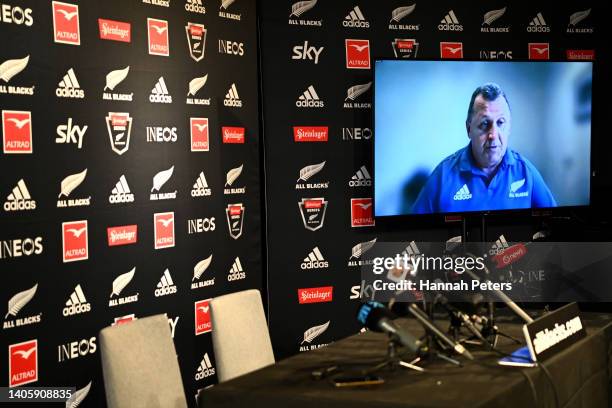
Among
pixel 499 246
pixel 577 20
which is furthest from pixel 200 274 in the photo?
pixel 577 20

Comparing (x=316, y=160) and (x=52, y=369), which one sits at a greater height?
(x=316, y=160)

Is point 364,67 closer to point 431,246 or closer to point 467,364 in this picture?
point 431,246

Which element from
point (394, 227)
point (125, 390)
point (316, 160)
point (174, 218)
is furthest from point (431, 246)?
point (125, 390)

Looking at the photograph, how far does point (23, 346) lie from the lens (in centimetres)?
377

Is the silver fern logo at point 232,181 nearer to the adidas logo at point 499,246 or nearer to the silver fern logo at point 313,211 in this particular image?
the silver fern logo at point 313,211

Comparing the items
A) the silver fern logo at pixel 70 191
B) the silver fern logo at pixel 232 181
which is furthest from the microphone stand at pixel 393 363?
the silver fern logo at pixel 232 181

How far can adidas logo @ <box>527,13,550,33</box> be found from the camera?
609 cm

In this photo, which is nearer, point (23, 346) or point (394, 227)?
point (23, 346)

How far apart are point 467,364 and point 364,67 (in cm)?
319

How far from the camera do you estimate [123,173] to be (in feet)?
14.4

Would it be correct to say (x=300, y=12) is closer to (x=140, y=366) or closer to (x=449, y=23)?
(x=449, y=23)

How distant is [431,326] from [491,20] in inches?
150

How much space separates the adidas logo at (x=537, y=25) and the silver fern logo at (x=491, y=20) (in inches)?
8.8

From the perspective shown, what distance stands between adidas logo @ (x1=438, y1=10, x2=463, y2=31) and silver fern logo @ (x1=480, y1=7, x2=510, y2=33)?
0.68ft
